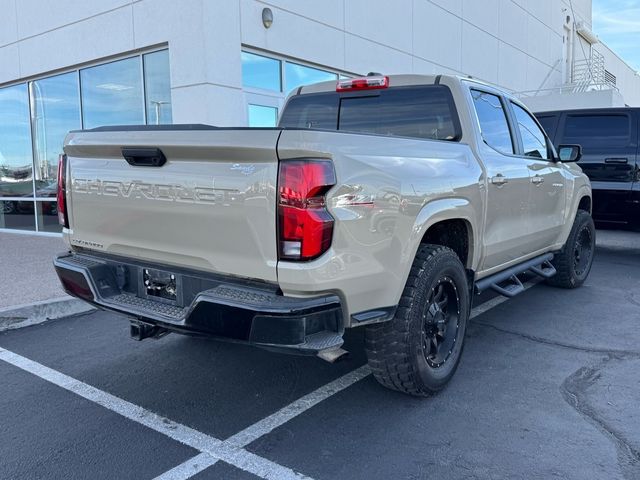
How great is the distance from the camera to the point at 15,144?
508 inches

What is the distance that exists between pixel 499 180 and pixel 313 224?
87.8 inches

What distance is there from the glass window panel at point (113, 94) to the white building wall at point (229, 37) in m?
0.29

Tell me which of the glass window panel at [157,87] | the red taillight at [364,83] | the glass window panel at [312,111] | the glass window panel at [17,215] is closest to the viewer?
the red taillight at [364,83]

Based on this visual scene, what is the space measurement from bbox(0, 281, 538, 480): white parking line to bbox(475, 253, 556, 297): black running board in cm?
119

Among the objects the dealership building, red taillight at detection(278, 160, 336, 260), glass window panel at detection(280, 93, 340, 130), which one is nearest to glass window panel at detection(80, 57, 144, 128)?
the dealership building

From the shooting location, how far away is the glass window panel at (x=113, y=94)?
32.2 feet

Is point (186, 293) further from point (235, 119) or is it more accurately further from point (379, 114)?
point (235, 119)

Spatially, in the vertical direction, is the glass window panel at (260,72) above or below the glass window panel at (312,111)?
above

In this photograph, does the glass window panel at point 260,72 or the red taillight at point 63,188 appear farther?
the glass window panel at point 260,72

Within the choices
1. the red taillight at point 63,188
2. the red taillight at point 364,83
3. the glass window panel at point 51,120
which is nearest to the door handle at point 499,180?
the red taillight at point 364,83

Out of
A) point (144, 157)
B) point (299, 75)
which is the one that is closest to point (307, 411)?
point (144, 157)

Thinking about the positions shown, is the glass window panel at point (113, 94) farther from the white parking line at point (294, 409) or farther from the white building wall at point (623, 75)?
the white building wall at point (623, 75)

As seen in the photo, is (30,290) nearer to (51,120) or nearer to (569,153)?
(569,153)

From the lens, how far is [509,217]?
453 centimetres
